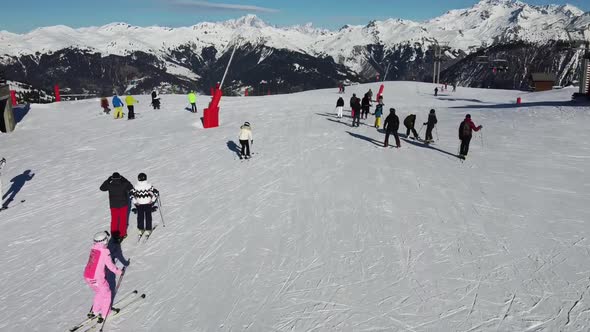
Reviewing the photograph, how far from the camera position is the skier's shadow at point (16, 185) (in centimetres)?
1303

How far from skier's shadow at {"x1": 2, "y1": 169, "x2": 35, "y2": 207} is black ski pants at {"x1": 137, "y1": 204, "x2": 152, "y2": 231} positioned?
20.3 feet

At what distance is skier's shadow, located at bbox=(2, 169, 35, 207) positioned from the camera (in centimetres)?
1303

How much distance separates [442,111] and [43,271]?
2541 centimetres

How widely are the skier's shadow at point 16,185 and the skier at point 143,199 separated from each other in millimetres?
6216

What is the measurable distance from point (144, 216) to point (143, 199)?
510 millimetres

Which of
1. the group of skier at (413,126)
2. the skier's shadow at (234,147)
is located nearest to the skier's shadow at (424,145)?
the group of skier at (413,126)

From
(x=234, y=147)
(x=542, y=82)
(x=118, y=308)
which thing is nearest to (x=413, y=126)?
(x=234, y=147)

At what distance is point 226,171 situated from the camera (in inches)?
568

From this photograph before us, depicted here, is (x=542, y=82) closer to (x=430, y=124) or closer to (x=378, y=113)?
(x=378, y=113)

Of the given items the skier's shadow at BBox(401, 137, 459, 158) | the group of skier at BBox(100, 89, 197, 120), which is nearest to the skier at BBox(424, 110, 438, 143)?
the skier's shadow at BBox(401, 137, 459, 158)

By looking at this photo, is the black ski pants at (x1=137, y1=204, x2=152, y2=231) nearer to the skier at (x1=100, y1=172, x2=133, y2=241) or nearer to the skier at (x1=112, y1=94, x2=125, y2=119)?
the skier at (x1=100, y1=172, x2=133, y2=241)

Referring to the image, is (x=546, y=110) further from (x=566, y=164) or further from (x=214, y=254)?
(x=214, y=254)

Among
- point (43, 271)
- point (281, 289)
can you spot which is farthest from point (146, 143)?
point (281, 289)

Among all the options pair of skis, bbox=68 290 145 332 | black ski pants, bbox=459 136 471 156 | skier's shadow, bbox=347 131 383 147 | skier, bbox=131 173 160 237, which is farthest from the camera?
skier's shadow, bbox=347 131 383 147
